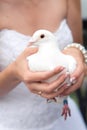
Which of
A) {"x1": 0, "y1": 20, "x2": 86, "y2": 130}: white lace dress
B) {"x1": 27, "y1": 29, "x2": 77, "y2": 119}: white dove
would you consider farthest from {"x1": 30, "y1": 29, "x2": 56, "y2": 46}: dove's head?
{"x1": 0, "y1": 20, "x2": 86, "y2": 130}: white lace dress

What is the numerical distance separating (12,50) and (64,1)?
235 millimetres

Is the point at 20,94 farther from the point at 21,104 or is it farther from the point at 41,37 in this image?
the point at 41,37

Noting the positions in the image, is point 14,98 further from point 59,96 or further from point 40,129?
point 59,96

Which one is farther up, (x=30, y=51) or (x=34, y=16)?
(x=34, y=16)

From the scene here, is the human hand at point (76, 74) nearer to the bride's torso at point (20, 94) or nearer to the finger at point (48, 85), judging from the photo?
the finger at point (48, 85)

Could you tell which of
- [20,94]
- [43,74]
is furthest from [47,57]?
[20,94]

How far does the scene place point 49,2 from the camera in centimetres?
99

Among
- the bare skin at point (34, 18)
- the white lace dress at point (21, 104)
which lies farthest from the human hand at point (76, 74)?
the white lace dress at point (21, 104)

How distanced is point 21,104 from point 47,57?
271 millimetres

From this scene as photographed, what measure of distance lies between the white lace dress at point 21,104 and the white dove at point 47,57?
0.61ft

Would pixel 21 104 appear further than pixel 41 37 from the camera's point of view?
Yes

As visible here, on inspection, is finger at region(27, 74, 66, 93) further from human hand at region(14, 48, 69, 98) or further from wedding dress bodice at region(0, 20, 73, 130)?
wedding dress bodice at region(0, 20, 73, 130)

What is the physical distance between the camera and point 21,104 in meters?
0.90

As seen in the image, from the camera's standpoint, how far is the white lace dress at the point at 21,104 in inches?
34.1
